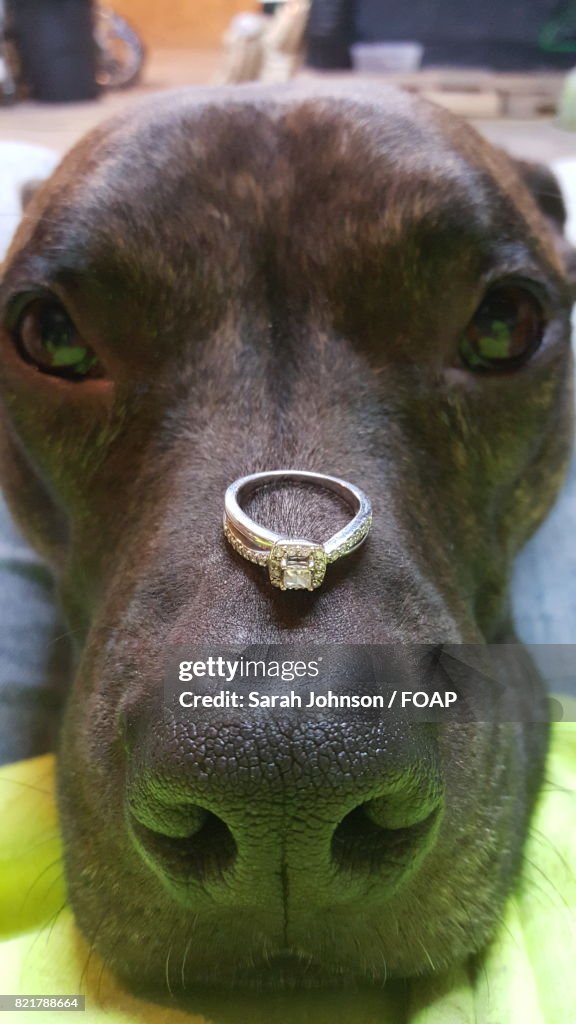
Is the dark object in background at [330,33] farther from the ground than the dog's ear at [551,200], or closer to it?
farther from the ground

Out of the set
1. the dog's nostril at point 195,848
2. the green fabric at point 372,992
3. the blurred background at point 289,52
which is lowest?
the green fabric at point 372,992

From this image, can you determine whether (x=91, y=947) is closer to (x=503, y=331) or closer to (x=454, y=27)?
(x=503, y=331)

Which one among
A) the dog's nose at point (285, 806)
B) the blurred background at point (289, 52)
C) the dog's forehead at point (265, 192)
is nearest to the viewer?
the dog's nose at point (285, 806)

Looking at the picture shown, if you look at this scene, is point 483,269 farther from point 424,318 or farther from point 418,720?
point 418,720

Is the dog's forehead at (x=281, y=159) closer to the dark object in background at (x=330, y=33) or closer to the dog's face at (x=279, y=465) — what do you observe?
the dog's face at (x=279, y=465)

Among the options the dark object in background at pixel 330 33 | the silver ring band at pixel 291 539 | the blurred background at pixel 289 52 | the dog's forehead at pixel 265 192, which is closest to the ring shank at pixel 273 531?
the silver ring band at pixel 291 539

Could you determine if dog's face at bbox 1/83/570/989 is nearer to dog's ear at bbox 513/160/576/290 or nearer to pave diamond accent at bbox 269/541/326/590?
pave diamond accent at bbox 269/541/326/590
